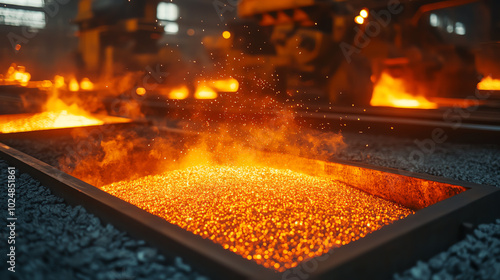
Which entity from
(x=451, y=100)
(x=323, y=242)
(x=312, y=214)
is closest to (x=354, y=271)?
(x=323, y=242)

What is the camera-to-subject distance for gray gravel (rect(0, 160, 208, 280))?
3.52 feet

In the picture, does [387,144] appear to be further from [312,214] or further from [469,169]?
[312,214]

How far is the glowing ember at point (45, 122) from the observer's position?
417cm

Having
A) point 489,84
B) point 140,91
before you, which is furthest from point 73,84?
point 489,84

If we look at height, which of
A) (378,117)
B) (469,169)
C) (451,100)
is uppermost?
(451,100)

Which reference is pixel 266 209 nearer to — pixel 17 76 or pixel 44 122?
pixel 44 122

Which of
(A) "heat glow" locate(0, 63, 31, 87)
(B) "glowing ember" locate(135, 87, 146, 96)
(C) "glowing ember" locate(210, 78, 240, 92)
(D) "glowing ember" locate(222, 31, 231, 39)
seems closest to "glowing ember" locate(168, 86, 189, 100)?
(B) "glowing ember" locate(135, 87, 146, 96)

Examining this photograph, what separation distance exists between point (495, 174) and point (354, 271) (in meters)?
2.16

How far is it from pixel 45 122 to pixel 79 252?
396 cm

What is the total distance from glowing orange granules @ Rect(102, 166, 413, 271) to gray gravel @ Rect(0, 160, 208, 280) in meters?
0.45

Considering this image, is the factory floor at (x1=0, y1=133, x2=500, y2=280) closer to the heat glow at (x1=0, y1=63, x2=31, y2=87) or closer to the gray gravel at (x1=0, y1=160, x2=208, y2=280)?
the gray gravel at (x1=0, y1=160, x2=208, y2=280)

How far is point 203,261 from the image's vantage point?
1042 mm

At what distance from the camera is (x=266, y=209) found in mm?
1948

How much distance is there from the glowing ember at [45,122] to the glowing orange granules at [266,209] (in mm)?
2173
